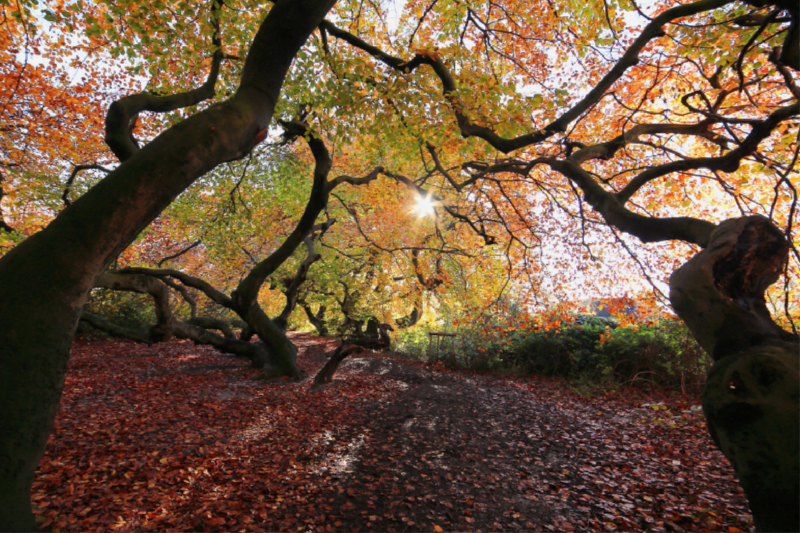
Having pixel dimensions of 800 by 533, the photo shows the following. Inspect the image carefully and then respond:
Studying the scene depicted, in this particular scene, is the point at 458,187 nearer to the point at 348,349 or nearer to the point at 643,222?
the point at 643,222

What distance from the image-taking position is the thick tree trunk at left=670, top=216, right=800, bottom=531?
6.13ft

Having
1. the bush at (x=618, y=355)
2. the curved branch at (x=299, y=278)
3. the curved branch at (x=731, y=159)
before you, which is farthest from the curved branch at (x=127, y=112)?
the bush at (x=618, y=355)

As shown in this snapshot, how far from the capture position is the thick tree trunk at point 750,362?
1868 mm

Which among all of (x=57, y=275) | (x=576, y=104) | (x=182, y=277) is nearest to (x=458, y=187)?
(x=576, y=104)

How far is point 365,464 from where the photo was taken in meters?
4.29

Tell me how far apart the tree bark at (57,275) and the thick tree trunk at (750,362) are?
4.04 metres

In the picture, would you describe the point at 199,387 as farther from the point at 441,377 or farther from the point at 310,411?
Answer: the point at 441,377

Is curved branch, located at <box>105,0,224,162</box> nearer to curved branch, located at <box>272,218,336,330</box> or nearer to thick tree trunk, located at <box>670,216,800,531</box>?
thick tree trunk, located at <box>670,216,800,531</box>

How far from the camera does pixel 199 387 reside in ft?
24.2

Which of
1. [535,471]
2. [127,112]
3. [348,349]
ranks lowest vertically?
[535,471]

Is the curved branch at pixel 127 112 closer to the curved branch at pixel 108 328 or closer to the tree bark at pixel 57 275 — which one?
the tree bark at pixel 57 275

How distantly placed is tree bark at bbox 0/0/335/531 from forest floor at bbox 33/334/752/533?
61.0 inches

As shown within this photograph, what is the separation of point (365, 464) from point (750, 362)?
13.4ft

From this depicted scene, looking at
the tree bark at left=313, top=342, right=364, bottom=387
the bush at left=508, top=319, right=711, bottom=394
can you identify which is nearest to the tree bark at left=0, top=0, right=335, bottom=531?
the tree bark at left=313, top=342, right=364, bottom=387
